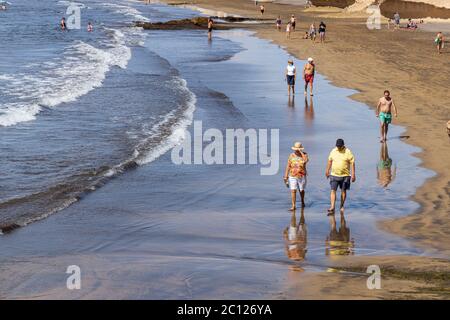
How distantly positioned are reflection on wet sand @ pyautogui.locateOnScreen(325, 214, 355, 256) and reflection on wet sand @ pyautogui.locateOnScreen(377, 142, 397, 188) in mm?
3288

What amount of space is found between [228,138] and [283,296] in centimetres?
1330

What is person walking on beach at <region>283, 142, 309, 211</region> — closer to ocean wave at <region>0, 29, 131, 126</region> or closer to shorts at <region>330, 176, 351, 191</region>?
shorts at <region>330, 176, 351, 191</region>

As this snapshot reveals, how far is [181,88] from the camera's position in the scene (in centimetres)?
3478

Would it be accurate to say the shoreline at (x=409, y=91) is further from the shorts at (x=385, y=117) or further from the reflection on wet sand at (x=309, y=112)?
the reflection on wet sand at (x=309, y=112)

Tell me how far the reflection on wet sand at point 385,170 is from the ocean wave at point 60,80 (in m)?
11.8

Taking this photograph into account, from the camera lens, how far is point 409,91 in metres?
31.3

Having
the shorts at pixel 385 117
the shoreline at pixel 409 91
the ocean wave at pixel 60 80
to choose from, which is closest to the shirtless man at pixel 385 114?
the shorts at pixel 385 117

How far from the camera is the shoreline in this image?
15.1 metres

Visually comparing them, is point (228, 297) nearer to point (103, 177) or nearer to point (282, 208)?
point (282, 208)

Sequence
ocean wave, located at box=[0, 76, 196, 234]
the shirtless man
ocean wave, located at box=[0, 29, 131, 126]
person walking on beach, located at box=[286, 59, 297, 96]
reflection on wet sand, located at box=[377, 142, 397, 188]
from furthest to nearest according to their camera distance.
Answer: person walking on beach, located at box=[286, 59, 297, 96] → ocean wave, located at box=[0, 29, 131, 126] → the shirtless man → reflection on wet sand, located at box=[377, 142, 397, 188] → ocean wave, located at box=[0, 76, 196, 234]

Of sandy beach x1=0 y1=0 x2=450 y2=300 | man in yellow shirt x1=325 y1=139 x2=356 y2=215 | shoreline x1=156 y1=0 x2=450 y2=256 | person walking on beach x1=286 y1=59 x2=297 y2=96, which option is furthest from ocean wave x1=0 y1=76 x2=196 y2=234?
shoreline x1=156 y1=0 x2=450 y2=256

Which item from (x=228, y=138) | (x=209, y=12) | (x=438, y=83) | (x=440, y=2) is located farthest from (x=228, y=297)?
(x=209, y=12)

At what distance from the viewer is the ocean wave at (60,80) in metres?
29.5

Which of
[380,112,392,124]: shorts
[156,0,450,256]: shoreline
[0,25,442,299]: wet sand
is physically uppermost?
[380,112,392,124]: shorts
